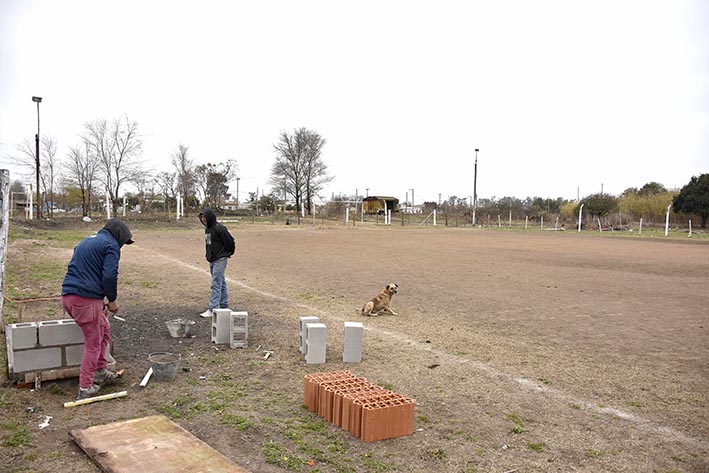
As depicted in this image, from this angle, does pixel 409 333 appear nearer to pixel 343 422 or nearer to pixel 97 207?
pixel 343 422

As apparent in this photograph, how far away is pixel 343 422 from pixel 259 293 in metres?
7.36

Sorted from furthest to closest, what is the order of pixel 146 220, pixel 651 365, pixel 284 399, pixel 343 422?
pixel 146 220
pixel 651 365
pixel 284 399
pixel 343 422

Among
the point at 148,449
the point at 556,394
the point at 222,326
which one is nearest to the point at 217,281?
the point at 222,326

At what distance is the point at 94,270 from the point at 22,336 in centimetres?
105

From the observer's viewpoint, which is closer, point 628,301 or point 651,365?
point 651,365

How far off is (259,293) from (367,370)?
229 inches

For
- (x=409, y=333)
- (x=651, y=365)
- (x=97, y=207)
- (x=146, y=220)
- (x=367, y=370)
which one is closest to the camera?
(x=367, y=370)

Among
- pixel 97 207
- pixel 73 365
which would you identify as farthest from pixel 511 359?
pixel 97 207

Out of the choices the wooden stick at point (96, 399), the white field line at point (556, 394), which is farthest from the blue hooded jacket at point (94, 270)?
the white field line at point (556, 394)

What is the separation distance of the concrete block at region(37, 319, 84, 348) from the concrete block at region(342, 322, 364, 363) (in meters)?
2.91

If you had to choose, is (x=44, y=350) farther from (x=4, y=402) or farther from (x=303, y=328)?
(x=303, y=328)

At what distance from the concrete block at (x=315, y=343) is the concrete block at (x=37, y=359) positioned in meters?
2.63

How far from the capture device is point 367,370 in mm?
6328

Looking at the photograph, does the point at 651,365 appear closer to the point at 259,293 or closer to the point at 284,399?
the point at 284,399
